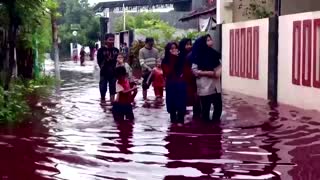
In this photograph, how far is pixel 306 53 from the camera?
12.9 metres

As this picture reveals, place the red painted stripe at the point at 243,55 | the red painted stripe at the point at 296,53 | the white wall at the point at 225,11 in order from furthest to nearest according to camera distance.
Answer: the white wall at the point at 225,11, the red painted stripe at the point at 243,55, the red painted stripe at the point at 296,53

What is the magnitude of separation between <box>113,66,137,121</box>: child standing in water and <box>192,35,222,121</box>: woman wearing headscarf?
1.28 m

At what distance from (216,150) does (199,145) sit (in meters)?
0.45

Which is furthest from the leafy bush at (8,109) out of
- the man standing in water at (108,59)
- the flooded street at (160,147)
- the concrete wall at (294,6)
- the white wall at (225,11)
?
the white wall at (225,11)

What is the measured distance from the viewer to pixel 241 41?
17531 mm

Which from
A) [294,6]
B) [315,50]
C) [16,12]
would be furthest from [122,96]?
[294,6]

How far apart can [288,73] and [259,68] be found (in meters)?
1.91

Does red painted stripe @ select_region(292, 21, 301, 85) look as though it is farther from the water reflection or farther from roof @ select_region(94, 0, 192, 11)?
roof @ select_region(94, 0, 192, 11)

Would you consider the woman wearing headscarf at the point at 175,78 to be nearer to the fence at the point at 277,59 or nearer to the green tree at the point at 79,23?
the fence at the point at 277,59

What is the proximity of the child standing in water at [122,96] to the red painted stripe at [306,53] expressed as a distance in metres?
3.65

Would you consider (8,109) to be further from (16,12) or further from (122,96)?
(16,12)

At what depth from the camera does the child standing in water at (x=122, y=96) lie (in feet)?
37.1

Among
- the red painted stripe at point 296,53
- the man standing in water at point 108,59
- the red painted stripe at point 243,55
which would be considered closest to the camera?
the red painted stripe at point 296,53

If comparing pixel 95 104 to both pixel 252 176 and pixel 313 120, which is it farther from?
pixel 252 176
